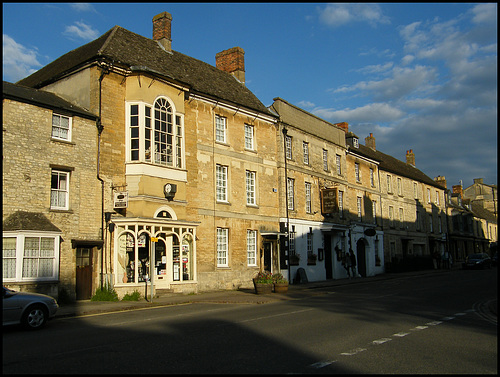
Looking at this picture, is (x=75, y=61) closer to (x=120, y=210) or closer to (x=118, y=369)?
(x=120, y=210)

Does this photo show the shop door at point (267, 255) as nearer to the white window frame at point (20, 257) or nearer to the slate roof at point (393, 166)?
the white window frame at point (20, 257)

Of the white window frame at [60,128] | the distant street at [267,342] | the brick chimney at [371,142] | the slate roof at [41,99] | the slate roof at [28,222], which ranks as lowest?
the distant street at [267,342]

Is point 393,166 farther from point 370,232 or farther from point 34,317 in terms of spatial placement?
point 34,317

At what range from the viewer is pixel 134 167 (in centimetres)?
2125

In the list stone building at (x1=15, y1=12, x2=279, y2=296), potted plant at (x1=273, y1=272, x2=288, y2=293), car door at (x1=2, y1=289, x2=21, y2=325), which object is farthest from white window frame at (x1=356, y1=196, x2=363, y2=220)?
car door at (x1=2, y1=289, x2=21, y2=325)

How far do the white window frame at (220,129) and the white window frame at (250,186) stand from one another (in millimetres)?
2620

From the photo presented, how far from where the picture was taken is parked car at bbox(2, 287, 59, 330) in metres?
11.6

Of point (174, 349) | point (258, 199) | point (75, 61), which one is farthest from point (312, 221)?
point (174, 349)

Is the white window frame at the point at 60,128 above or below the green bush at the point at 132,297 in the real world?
above

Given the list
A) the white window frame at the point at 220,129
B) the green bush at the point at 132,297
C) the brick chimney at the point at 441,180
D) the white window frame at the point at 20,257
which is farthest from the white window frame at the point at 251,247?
the brick chimney at the point at 441,180

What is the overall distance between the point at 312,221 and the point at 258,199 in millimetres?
5729

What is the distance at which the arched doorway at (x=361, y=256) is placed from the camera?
3884 cm

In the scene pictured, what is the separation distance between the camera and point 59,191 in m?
19.3

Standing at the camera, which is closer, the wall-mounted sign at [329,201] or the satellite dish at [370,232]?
the wall-mounted sign at [329,201]
